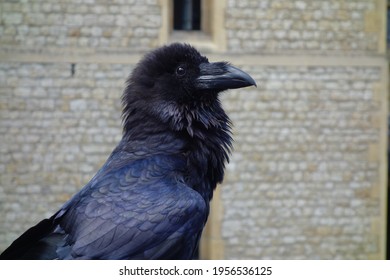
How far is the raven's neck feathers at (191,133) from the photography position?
2719mm

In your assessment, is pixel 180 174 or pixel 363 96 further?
pixel 363 96

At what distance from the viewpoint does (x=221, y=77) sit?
2.74m

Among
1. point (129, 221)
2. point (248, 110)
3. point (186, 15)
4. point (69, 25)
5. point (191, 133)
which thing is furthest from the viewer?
point (186, 15)

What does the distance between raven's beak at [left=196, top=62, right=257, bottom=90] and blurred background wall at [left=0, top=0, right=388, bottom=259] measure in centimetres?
407

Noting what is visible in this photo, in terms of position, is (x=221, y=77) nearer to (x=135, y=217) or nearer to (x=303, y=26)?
(x=135, y=217)

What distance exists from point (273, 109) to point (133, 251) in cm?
462

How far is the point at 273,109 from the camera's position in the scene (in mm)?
7000

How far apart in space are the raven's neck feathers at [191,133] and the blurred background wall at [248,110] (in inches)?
162

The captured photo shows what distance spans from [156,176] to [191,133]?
22 cm

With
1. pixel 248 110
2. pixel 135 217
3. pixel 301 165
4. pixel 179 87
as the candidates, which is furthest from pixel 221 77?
pixel 301 165

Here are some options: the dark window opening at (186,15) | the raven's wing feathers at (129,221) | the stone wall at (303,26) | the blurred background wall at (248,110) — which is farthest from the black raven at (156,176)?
the dark window opening at (186,15)
